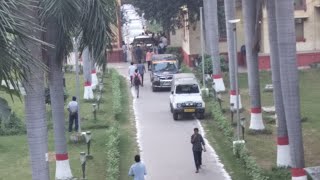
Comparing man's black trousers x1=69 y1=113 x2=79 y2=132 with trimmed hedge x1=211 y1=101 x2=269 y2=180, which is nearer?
trimmed hedge x1=211 y1=101 x2=269 y2=180

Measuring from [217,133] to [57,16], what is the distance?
47.0 ft

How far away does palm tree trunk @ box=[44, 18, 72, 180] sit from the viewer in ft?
47.1

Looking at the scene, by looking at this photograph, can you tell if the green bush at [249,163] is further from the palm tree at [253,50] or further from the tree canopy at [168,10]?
the tree canopy at [168,10]

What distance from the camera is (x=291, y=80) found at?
55.0ft

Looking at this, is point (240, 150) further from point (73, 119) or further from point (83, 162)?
point (73, 119)

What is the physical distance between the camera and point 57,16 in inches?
521

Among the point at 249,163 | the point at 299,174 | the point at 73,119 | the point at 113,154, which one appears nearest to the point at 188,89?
the point at 73,119

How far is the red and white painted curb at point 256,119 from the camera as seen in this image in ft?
84.0

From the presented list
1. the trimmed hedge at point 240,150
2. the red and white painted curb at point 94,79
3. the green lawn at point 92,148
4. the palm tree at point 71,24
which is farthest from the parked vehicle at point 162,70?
the palm tree at point 71,24

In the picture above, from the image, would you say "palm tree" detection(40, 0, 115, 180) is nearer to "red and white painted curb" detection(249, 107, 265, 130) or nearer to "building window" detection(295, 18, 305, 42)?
"red and white painted curb" detection(249, 107, 265, 130)

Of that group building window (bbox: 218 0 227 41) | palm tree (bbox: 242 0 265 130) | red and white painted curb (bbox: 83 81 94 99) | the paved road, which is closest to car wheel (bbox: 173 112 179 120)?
the paved road

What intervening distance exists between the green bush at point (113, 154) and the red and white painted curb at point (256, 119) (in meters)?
4.87

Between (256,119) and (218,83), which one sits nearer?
(256,119)

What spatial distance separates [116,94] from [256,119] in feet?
35.7
